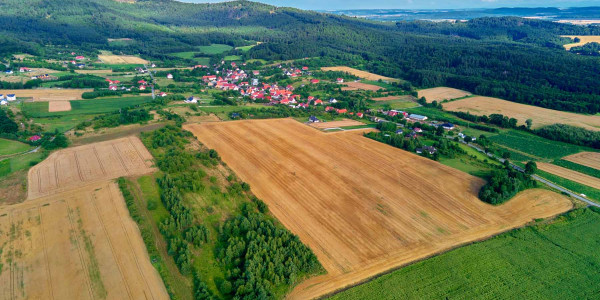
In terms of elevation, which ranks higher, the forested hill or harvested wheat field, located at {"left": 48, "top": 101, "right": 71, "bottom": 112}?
the forested hill

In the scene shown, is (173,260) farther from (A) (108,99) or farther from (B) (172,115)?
(A) (108,99)

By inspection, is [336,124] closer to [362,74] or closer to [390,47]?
[362,74]

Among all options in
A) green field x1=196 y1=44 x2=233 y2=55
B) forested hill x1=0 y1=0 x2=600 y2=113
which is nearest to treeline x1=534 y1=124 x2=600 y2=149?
forested hill x1=0 y1=0 x2=600 y2=113

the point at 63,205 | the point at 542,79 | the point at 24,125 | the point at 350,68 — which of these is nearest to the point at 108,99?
the point at 24,125

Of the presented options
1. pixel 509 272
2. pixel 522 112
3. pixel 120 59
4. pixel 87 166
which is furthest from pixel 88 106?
pixel 522 112

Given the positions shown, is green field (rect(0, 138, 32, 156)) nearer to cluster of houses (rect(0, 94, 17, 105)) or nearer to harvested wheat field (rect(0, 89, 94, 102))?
cluster of houses (rect(0, 94, 17, 105))

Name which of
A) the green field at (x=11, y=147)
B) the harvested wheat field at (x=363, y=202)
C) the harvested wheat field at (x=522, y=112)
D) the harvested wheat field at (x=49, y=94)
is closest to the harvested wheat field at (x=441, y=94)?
the harvested wheat field at (x=522, y=112)
